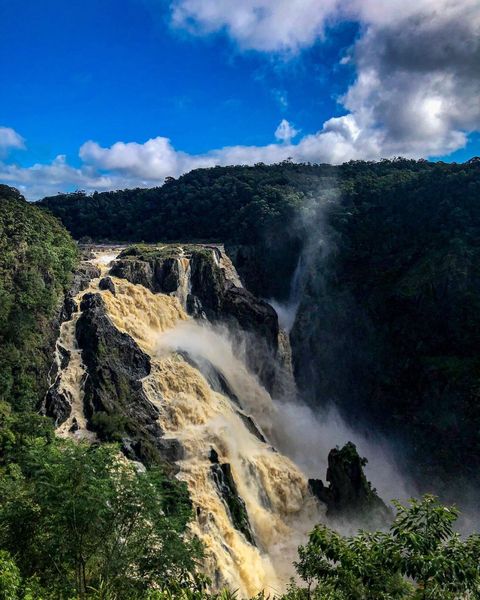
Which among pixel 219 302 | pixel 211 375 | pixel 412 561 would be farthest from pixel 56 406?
pixel 412 561

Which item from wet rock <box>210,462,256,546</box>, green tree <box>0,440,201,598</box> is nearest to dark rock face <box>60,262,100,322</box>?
wet rock <box>210,462,256,546</box>

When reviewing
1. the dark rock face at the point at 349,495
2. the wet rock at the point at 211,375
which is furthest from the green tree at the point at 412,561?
the wet rock at the point at 211,375

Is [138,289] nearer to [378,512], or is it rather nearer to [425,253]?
[378,512]

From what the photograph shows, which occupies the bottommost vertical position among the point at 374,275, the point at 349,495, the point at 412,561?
the point at 349,495

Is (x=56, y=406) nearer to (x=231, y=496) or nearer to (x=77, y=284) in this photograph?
(x=231, y=496)

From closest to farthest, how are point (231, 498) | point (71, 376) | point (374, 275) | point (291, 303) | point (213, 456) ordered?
point (231, 498) < point (213, 456) < point (71, 376) < point (374, 275) < point (291, 303)

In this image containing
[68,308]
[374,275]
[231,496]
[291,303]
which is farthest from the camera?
[291,303]

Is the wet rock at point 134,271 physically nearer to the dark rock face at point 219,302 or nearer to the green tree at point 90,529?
the dark rock face at point 219,302
